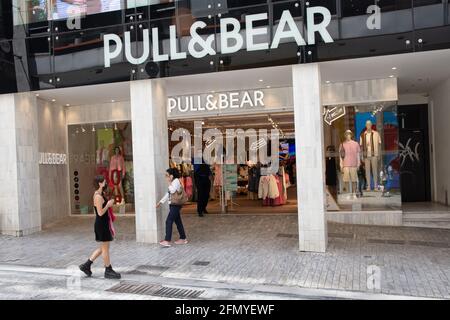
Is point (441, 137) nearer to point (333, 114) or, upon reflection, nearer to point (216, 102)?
point (333, 114)

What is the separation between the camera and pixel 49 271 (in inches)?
304

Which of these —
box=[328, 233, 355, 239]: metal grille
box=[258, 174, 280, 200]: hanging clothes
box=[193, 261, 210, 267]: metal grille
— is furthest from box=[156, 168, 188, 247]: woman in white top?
box=[258, 174, 280, 200]: hanging clothes

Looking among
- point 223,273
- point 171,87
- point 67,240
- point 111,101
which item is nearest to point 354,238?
point 223,273

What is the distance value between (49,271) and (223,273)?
306 cm

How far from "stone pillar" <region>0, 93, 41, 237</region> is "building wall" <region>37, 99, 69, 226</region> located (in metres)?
1.22

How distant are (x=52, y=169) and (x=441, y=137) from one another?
1167 centimetres

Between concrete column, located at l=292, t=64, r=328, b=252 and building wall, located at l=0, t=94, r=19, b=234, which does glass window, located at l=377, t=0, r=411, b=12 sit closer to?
concrete column, located at l=292, t=64, r=328, b=252

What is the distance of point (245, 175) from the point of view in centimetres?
1550

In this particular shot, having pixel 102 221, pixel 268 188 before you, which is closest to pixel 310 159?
pixel 102 221

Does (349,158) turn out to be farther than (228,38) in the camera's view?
Yes

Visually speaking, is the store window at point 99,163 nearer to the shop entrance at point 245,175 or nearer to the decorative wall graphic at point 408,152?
the shop entrance at point 245,175

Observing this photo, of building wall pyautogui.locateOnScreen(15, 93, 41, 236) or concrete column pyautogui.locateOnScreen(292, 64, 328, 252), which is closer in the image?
concrete column pyautogui.locateOnScreen(292, 64, 328, 252)

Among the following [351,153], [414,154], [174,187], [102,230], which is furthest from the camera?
[414,154]

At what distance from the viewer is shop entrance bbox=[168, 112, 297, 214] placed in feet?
44.5
